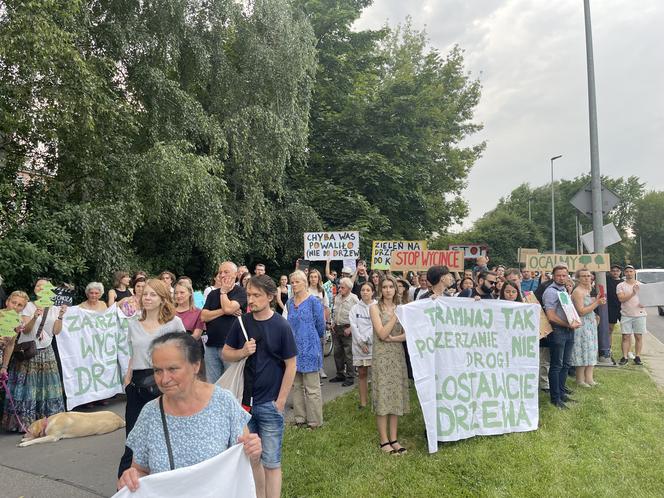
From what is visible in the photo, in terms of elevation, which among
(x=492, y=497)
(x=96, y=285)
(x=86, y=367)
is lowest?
(x=492, y=497)

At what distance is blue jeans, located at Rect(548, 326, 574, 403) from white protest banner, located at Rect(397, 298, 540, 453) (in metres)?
0.84

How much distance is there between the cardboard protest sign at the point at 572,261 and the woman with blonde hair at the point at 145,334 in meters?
7.61

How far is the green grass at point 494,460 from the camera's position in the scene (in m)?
4.44

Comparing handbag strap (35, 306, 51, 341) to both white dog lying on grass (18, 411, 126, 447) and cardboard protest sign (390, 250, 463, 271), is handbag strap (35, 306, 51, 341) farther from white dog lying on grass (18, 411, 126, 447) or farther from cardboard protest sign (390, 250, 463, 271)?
cardboard protest sign (390, 250, 463, 271)

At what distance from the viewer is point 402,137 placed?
23438mm

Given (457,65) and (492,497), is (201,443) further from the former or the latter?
(457,65)

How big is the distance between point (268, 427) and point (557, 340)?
4.49m

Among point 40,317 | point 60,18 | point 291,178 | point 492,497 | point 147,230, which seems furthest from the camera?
point 291,178

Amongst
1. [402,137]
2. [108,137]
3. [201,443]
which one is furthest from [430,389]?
[402,137]

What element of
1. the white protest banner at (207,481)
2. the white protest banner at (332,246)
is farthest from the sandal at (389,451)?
the white protest banner at (332,246)

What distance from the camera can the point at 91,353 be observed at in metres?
7.09

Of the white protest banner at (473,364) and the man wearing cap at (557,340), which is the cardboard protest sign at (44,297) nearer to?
the white protest banner at (473,364)

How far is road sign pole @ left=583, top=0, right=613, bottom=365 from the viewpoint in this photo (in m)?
10.0

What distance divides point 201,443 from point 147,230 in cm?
1315
